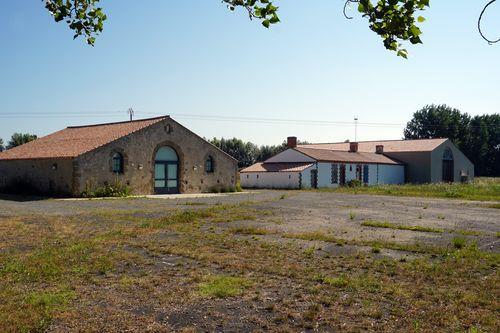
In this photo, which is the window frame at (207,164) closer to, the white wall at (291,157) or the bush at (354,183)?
the white wall at (291,157)

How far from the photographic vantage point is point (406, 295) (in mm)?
6449

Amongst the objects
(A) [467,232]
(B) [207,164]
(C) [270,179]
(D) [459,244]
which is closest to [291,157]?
(C) [270,179]

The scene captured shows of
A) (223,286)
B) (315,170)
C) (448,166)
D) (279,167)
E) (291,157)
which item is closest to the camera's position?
(223,286)

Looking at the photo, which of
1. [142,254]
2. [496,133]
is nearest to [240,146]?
[496,133]

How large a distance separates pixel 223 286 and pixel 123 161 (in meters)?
22.9

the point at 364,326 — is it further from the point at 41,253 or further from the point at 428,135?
the point at 428,135

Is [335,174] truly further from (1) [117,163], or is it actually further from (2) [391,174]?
(1) [117,163]

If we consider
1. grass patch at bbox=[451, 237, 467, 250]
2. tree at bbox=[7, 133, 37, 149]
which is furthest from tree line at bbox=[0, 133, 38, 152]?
grass patch at bbox=[451, 237, 467, 250]

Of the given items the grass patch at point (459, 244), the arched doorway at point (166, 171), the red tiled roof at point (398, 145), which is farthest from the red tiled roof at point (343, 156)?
the grass patch at point (459, 244)

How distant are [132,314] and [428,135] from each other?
78552 mm

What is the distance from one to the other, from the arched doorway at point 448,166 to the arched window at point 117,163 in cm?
3833

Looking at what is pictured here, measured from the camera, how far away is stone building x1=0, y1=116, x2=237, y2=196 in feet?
87.4

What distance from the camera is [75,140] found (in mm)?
31500

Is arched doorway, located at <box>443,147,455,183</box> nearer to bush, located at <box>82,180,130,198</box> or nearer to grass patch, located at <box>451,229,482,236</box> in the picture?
bush, located at <box>82,180,130,198</box>
